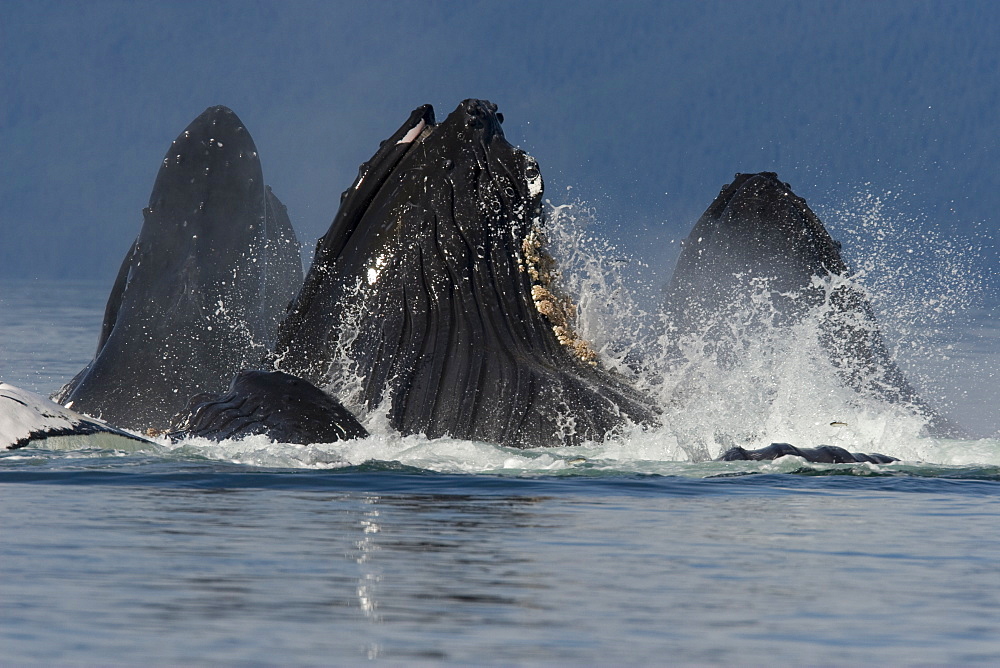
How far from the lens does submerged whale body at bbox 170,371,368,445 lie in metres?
10.6

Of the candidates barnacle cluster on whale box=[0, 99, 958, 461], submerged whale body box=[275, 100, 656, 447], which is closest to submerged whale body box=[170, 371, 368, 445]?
barnacle cluster on whale box=[0, 99, 958, 461]

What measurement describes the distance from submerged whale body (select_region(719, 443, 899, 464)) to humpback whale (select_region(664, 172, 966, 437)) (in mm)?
3048

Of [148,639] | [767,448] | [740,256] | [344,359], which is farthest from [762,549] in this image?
[740,256]

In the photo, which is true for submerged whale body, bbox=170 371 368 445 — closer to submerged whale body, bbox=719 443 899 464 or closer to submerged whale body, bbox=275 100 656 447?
submerged whale body, bbox=275 100 656 447

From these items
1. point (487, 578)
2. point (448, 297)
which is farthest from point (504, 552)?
point (448, 297)

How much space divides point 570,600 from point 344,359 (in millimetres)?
6675

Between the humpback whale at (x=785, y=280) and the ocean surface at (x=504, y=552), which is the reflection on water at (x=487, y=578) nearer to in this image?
the ocean surface at (x=504, y=552)

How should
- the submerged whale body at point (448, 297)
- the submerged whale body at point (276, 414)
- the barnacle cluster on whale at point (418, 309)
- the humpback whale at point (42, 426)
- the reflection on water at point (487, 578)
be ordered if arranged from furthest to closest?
the submerged whale body at point (448, 297) → the barnacle cluster on whale at point (418, 309) → the submerged whale body at point (276, 414) → the humpback whale at point (42, 426) → the reflection on water at point (487, 578)

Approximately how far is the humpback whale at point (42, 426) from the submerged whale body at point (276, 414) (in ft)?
1.97

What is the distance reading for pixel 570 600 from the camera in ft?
18.1

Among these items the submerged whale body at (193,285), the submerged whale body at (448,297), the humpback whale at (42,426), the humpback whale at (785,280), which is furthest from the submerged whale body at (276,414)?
the humpback whale at (785,280)

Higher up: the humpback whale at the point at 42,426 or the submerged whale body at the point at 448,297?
the submerged whale body at the point at 448,297

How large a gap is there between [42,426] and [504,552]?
15.3ft

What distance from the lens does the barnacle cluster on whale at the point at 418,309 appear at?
11516 mm
